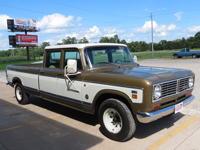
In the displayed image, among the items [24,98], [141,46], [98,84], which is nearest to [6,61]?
[24,98]

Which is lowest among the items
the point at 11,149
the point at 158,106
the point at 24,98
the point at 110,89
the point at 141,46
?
the point at 11,149

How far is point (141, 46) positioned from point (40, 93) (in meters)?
110

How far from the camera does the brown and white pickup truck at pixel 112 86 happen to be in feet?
11.4

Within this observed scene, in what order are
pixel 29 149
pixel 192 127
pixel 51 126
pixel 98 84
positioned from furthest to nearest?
pixel 51 126, pixel 192 127, pixel 98 84, pixel 29 149

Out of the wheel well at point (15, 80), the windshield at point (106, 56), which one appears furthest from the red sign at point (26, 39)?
the windshield at point (106, 56)

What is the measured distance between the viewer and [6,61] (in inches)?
2195

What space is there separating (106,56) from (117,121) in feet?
5.62

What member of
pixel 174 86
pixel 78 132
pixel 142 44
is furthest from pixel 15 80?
pixel 142 44

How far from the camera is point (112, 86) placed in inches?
149

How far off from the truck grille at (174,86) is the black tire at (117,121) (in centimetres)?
77

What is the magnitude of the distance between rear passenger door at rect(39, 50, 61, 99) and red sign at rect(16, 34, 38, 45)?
4907 centimetres

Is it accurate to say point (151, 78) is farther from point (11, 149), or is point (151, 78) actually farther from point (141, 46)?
point (141, 46)

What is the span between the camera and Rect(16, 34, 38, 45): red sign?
50031mm

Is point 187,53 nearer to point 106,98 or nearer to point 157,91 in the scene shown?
point 106,98
